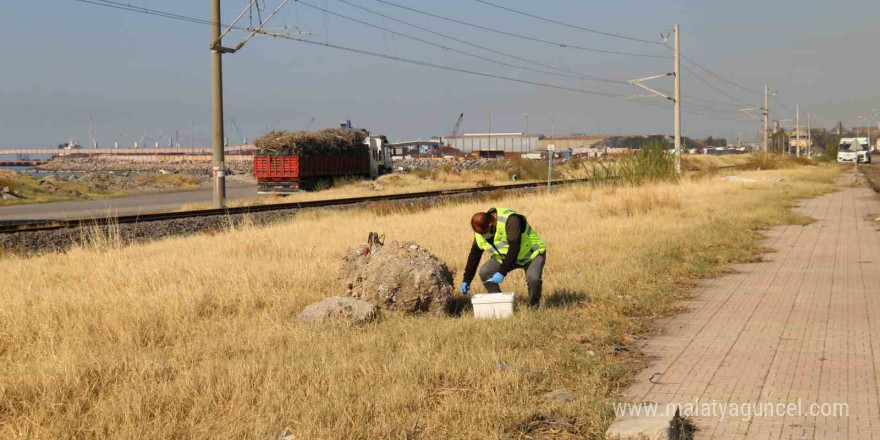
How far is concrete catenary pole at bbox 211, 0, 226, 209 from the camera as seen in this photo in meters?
24.7

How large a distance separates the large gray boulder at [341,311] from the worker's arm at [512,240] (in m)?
1.42

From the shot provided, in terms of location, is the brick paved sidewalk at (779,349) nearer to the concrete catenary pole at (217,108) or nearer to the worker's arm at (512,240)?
the worker's arm at (512,240)

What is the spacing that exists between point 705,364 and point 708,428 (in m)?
1.70

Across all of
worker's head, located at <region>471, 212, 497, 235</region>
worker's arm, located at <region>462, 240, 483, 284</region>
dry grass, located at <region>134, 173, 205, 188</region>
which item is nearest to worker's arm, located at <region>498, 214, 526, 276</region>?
worker's head, located at <region>471, 212, 497, 235</region>

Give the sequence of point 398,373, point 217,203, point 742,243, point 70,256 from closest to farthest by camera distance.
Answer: point 398,373, point 70,256, point 742,243, point 217,203

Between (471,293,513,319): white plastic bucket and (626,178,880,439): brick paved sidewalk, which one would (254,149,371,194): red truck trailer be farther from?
(471,293,513,319): white plastic bucket

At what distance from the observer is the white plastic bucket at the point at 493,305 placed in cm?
871

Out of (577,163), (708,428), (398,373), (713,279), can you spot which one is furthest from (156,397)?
(577,163)

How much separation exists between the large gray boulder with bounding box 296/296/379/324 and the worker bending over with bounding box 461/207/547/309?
1048 mm

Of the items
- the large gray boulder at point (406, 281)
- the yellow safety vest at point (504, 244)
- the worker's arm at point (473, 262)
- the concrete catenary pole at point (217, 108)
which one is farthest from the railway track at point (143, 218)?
the yellow safety vest at point (504, 244)

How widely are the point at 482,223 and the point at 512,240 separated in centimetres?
39

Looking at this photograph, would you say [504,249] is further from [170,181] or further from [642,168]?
[170,181]

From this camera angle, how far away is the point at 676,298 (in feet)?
34.6

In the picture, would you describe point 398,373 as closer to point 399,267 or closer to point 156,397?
point 156,397
